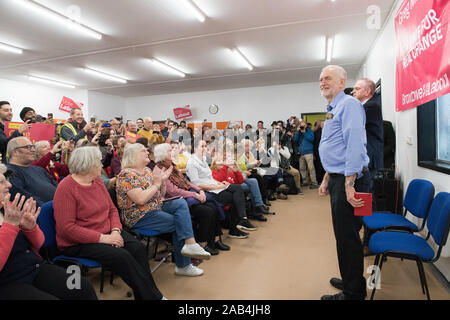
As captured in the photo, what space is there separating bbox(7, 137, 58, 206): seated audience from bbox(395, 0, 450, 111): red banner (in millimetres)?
3334

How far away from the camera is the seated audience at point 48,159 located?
2.71m

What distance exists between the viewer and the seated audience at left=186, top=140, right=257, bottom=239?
3.36 metres

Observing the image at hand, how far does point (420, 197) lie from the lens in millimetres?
2346

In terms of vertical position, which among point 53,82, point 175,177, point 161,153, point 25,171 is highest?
point 53,82

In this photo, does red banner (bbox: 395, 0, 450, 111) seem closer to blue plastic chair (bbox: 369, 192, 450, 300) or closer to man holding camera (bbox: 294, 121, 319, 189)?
blue plastic chair (bbox: 369, 192, 450, 300)

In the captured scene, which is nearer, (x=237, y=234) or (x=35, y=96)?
(x=237, y=234)

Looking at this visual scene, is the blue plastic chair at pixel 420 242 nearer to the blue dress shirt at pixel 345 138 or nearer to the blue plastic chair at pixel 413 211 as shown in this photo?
the blue plastic chair at pixel 413 211

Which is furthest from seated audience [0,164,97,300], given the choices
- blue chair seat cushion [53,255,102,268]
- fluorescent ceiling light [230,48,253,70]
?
fluorescent ceiling light [230,48,253,70]

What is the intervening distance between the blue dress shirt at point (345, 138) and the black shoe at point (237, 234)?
190 cm

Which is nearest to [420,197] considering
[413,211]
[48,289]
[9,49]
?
[413,211]

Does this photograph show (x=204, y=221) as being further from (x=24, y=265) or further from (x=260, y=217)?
(x=24, y=265)

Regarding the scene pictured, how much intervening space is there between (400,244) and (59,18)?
5795 mm
